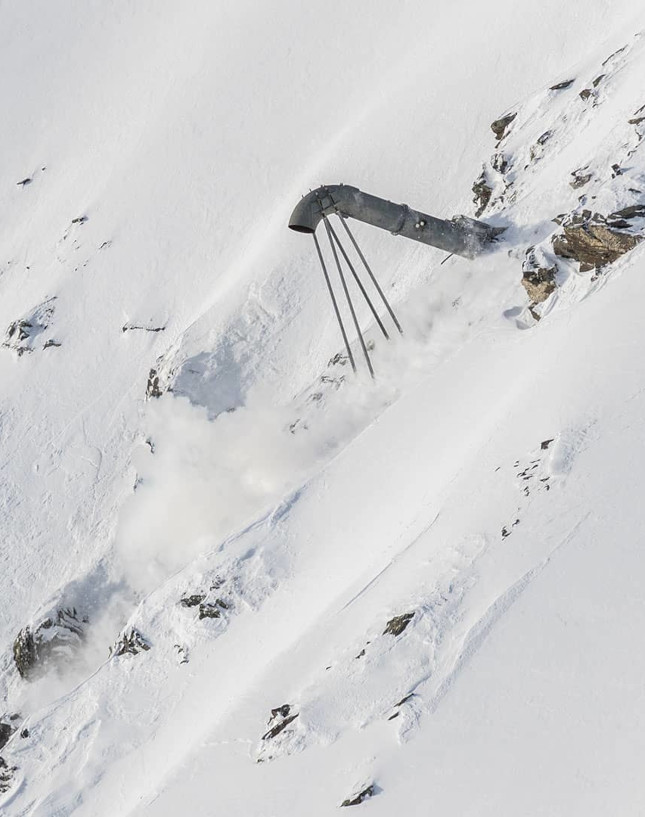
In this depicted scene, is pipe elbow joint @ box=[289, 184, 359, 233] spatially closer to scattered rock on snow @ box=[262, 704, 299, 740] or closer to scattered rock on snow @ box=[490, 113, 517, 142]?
scattered rock on snow @ box=[490, 113, 517, 142]

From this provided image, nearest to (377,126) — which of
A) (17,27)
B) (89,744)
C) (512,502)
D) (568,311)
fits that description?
(568,311)

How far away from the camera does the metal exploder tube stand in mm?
24703

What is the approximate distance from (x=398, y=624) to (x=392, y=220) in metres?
12.6

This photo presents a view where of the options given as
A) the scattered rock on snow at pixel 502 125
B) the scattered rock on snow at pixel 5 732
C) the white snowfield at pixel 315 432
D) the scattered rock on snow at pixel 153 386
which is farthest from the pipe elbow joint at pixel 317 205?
the scattered rock on snow at pixel 5 732

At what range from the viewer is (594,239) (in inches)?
859

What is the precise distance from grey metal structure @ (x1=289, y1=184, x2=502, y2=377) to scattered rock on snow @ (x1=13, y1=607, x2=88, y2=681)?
11567 millimetres

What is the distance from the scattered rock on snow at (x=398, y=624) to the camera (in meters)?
16.6

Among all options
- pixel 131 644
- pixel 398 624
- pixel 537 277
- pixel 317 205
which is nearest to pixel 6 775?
pixel 131 644

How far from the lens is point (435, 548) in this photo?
57.8ft

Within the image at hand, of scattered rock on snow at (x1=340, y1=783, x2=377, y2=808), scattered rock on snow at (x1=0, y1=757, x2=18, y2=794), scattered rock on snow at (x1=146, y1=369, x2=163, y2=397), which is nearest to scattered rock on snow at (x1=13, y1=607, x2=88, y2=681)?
scattered rock on snow at (x1=0, y1=757, x2=18, y2=794)

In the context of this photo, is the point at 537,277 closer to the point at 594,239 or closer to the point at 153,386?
the point at 594,239

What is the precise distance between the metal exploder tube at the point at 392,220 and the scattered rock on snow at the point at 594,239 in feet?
12.4

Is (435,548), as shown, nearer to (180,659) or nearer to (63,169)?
(180,659)

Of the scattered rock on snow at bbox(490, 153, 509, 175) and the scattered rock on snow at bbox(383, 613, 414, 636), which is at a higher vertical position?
the scattered rock on snow at bbox(490, 153, 509, 175)
